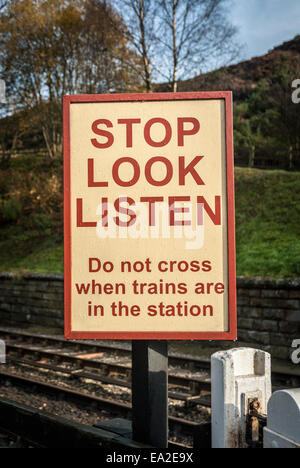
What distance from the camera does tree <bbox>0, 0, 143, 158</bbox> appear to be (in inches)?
953

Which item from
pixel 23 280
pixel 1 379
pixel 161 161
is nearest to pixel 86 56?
pixel 23 280

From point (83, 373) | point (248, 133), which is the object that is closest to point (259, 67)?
point (248, 133)

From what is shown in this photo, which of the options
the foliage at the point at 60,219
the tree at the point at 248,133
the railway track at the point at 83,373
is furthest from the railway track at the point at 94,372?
the tree at the point at 248,133

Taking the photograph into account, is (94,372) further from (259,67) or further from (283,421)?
(259,67)

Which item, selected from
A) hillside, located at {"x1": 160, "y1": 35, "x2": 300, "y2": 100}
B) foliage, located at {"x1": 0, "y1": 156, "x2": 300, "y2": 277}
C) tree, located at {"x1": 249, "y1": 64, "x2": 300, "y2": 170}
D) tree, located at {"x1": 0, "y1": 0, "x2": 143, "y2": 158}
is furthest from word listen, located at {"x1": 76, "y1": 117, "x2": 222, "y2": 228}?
hillside, located at {"x1": 160, "y1": 35, "x2": 300, "y2": 100}

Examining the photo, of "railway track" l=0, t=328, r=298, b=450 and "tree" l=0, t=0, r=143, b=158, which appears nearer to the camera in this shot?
"railway track" l=0, t=328, r=298, b=450

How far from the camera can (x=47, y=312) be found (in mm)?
15094

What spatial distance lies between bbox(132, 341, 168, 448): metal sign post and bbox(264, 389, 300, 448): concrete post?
0.78 m

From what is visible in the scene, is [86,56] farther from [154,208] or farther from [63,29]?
[154,208]

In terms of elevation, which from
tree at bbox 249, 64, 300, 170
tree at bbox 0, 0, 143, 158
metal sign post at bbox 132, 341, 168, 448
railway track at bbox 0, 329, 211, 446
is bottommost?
railway track at bbox 0, 329, 211, 446

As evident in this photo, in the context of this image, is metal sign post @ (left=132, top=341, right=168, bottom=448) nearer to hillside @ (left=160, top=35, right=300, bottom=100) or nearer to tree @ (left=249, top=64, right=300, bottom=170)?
tree @ (left=249, top=64, right=300, bottom=170)

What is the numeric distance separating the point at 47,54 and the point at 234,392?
25705 mm

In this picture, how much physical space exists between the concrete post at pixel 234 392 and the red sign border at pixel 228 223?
227 mm
